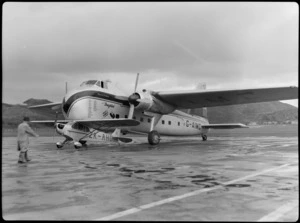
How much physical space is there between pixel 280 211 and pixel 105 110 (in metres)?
18.0

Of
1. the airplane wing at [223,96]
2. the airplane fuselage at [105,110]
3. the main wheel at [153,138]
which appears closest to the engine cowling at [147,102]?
the airplane wing at [223,96]

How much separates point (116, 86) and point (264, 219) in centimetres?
1988

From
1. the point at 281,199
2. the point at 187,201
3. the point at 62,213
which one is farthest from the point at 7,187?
the point at 281,199

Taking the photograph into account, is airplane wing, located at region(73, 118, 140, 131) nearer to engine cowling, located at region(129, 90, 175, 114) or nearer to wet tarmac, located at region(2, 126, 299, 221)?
engine cowling, located at region(129, 90, 175, 114)

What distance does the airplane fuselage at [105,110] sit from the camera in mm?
20453

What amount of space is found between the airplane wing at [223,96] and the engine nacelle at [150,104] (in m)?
0.40

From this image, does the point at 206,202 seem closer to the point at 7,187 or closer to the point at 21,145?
the point at 7,187

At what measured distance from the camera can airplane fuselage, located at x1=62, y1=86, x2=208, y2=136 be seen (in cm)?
2045

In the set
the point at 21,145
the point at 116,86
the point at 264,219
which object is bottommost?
the point at 264,219

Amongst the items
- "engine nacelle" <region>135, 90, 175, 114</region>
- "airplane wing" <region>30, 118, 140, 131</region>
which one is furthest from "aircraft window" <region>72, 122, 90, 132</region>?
"engine nacelle" <region>135, 90, 175, 114</region>

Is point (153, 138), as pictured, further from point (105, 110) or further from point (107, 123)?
point (107, 123)

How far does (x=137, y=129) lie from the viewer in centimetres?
2508

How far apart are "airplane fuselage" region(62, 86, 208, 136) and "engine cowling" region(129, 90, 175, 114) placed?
87 cm

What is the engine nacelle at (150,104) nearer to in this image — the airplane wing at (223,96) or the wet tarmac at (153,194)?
the airplane wing at (223,96)
